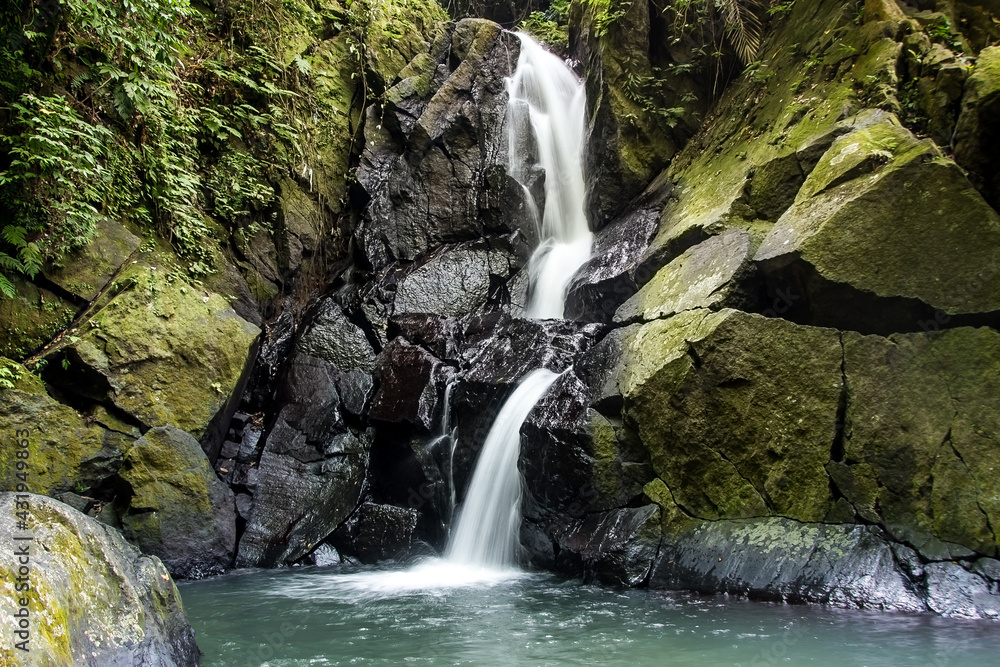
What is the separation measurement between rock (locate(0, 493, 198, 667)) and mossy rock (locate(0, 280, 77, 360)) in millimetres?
3945

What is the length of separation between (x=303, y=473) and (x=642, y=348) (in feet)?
15.5

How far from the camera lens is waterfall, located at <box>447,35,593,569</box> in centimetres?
729

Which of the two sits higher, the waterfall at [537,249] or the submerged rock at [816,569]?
the waterfall at [537,249]

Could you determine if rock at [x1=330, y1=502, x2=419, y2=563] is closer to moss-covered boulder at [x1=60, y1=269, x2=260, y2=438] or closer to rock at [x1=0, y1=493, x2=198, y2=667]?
moss-covered boulder at [x1=60, y1=269, x2=260, y2=438]

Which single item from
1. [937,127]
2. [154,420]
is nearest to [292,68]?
[154,420]

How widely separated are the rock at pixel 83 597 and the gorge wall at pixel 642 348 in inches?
122

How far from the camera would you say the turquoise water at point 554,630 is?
4176 mm

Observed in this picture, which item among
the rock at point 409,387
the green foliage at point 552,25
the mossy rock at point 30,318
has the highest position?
the green foliage at point 552,25

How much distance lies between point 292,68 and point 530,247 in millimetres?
5284

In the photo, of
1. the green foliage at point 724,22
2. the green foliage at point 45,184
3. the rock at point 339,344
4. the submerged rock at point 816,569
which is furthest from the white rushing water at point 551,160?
the green foliage at point 45,184

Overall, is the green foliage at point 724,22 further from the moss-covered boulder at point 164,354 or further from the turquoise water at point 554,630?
the moss-covered boulder at point 164,354

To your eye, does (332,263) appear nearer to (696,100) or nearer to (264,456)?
(264,456)

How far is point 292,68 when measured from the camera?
10.9 m

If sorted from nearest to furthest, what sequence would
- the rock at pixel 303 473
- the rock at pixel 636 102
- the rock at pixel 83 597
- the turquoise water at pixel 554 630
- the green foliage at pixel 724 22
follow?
the rock at pixel 83 597
the turquoise water at pixel 554 630
the rock at pixel 303 473
the green foliage at pixel 724 22
the rock at pixel 636 102
